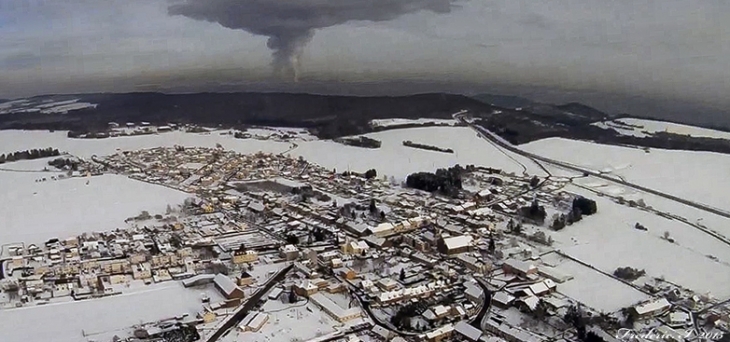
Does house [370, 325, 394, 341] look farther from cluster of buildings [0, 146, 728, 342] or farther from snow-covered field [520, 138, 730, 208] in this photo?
snow-covered field [520, 138, 730, 208]

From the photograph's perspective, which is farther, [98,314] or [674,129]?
[674,129]

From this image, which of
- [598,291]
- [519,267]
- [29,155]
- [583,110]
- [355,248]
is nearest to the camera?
[598,291]

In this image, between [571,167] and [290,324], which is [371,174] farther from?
[290,324]

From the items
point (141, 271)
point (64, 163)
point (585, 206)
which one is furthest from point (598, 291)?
point (64, 163)

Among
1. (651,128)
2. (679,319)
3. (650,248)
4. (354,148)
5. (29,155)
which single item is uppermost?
(651,128)

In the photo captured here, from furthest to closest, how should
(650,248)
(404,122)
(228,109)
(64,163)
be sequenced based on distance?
(228,109), (404,122), (64,163), (650,248)

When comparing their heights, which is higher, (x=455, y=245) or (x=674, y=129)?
(x=674, y=129)

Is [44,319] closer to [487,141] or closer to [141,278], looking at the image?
[141,278]
